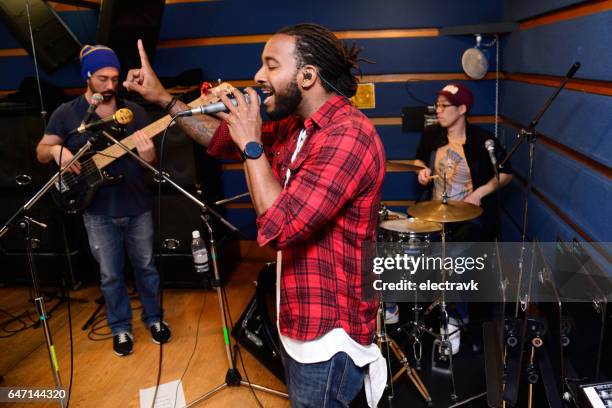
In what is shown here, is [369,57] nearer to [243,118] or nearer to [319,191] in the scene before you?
[243,118]

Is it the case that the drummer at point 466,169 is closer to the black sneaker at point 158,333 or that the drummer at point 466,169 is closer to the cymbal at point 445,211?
the cymbal at point 445,211

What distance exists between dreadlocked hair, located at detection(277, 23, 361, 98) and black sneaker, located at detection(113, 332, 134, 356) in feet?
7.38

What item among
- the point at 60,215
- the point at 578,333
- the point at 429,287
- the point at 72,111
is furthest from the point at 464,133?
the point at 60,215

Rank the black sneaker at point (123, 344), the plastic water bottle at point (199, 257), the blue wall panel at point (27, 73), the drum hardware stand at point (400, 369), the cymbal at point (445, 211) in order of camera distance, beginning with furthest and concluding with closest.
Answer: the blue wall panel at point (27, 73) < the black sneaker at point (123, 344) < the plastic water bottle at point (199, 257) < the cymbal at point (445, 211) < the drum hardware stand at point (400, 369)

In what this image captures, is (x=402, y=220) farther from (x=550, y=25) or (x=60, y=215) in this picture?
(x=60, y=215)

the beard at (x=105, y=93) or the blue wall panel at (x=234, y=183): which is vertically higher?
the beard at (x=105, y=93)

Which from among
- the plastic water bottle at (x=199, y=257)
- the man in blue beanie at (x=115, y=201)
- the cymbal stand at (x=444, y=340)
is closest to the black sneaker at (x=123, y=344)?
the man in blue beanie at (x=115, y=201)

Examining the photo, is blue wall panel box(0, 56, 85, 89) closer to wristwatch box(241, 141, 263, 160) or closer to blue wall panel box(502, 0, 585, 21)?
blue wall panel box(502, 0, 585, 21)

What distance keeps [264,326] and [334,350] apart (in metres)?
1.29

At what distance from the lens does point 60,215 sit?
3654mm

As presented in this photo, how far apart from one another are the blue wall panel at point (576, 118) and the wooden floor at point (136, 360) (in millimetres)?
1785

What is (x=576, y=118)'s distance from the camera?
2.23m

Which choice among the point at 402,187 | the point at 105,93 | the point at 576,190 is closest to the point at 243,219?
the point at 402,187

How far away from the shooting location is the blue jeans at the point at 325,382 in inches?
50.6
